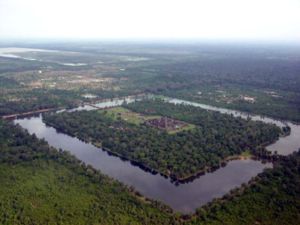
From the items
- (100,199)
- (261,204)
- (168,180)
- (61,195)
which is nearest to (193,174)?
(168,180)

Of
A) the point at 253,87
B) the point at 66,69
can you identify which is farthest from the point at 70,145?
the point at 66,69

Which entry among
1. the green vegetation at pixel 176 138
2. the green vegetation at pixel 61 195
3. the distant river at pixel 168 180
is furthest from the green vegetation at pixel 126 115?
the green vegetation at pixel 61 195

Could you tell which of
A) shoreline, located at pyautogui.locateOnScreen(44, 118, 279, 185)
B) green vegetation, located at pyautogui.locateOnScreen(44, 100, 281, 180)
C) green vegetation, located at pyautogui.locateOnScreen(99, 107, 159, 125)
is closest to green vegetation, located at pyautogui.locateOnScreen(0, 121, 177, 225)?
shoreline, located at pyautogui.locateOnScreen(44, 118, 279, 185)

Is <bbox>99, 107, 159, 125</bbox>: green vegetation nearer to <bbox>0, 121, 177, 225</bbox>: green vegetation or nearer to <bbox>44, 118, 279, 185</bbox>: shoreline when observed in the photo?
<bbox>44, 118, 279, 185</bbox>: shoreline

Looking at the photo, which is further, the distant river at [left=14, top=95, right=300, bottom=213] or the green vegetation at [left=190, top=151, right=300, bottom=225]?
the distant river at [left=14, top=95, right=300, bottom=213]

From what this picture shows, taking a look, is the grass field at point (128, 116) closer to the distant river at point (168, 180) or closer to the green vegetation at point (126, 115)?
the green vegetation at point (126, 115)

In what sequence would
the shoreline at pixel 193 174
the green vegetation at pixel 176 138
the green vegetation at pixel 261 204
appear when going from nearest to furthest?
the green vegetation at pixel 261 204 → the shoreline at pixel 193 174 → the green vegetation at pixel 176 138
